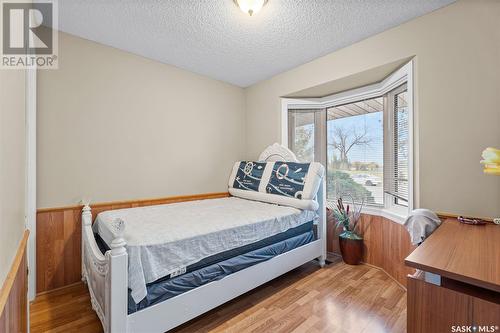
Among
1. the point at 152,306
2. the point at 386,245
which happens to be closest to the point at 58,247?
the point at 152,306

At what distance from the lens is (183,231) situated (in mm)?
1617

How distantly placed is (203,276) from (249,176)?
175 centimetres

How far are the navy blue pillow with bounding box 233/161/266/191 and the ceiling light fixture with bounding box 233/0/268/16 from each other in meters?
1.84

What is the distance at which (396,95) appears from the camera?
2543 mm

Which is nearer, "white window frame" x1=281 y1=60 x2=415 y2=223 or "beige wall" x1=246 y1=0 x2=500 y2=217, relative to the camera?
"beige wall" x1=246 y1=0 x2=500 y2=217

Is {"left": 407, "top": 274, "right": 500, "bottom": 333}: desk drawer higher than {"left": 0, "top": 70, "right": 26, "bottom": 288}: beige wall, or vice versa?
{"left": 0, "top": 70, "right": 26, "bottom": 288}: beige wall

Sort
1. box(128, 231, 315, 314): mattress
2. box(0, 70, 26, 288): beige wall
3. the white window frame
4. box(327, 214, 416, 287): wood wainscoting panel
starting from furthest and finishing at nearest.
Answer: box(327, 214, 416, 287): wood wainscoting panel
the white window frame
box(128, 231, 315, 314): mattress
box(0, 70, 26, 288): beige wall

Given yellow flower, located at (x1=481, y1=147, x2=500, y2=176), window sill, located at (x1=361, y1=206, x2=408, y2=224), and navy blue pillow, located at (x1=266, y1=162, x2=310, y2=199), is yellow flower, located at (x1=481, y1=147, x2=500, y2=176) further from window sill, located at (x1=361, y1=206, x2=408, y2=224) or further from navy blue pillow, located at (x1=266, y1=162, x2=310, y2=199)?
navy blue pillow, located at (x1=266, y1=162, x2=310, y2=199)

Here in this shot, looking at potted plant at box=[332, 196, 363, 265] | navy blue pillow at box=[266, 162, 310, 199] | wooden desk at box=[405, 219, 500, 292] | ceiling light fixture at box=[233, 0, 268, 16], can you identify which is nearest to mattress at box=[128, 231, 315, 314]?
navy blue pillow at box=[266, 162, 310, 199]

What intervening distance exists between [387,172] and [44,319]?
3.55 metres

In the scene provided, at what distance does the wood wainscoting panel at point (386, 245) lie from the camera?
86.9 inches

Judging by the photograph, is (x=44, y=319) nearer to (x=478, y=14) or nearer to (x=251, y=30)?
(x=251, y=30)

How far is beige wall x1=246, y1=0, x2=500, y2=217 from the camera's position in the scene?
1641 mm

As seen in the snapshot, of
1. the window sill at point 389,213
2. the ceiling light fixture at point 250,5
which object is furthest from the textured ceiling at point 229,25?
the window sill at point 389,213
